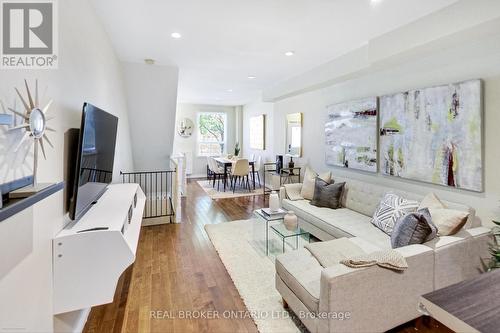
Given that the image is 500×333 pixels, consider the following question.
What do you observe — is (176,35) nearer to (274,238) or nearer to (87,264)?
(87,264)

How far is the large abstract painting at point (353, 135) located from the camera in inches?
135

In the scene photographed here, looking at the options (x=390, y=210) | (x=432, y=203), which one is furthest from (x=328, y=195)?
(x=432, y=203)

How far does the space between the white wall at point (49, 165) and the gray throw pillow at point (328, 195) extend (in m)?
2.85

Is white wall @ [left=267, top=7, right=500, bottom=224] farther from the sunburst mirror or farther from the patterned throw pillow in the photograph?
the sunburst mirror

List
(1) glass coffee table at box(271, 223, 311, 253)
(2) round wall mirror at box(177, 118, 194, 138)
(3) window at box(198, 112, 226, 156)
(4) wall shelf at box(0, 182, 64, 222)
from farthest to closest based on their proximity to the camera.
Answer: (3) window at box(198, 112, 226, 156) → (2) round wall mirror at box(177, 118, 194, 138) → (1) glass coffee table at box(271, 223, 311, 253) → (4) wall shelf at box(0, 182, 64, 222)

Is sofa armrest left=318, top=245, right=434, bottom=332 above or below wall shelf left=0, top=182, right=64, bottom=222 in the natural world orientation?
below

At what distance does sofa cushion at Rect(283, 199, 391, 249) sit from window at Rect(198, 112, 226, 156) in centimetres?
571

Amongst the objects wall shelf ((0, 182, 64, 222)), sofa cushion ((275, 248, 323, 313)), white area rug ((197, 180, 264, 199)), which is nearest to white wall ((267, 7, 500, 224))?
sofa cushion ((275, 248, 323, 313))

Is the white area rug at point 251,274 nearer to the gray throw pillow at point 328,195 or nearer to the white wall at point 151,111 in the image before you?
the gray throw pillow at point 328,195

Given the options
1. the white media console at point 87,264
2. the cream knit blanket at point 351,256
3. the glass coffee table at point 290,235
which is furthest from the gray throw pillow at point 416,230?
the white media console at point 87,264

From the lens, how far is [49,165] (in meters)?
1.44

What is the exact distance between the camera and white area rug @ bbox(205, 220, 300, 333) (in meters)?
1.94

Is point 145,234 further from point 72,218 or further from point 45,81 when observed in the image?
point 45,81

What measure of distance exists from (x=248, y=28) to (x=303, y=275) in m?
2.44
